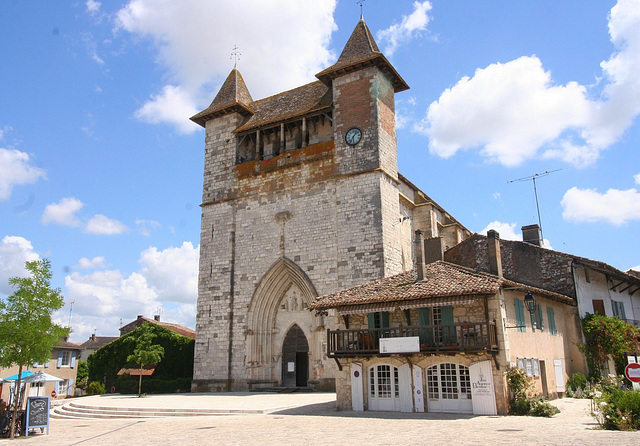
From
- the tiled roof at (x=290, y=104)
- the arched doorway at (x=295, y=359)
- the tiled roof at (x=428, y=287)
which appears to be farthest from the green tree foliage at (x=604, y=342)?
the tiled roof at (x=290, y=104)

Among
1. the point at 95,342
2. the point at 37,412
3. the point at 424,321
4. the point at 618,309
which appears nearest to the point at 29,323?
the point at 37,412

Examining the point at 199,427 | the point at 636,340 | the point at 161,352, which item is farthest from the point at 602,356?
the point at 161,352

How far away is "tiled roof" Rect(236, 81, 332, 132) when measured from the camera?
26.1 meters

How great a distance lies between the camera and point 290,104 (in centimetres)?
2764

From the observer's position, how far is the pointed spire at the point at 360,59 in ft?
79.4

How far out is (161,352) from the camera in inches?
1035

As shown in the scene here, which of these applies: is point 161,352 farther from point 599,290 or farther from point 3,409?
point 599,290

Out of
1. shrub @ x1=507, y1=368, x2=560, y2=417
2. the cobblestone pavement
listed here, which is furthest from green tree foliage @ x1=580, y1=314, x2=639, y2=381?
shrub @ x1=507, y1=368, x2=560, y2=417

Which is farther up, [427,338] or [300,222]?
[300,222]

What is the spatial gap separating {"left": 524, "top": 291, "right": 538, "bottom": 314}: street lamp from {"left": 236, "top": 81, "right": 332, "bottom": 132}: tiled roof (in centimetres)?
1358

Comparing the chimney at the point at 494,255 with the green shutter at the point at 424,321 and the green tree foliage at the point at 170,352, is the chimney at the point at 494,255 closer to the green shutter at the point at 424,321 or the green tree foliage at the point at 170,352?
the green shutter at the point at 424,321

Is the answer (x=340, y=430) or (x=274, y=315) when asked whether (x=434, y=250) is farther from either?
(x=340, y=430)

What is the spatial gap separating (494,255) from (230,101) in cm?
1756

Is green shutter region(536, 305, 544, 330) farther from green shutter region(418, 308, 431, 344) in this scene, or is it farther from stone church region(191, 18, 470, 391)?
stone church region(191, 18, 470, 391)
